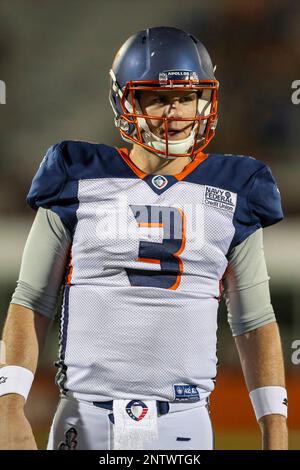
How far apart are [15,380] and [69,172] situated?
31 centimetres

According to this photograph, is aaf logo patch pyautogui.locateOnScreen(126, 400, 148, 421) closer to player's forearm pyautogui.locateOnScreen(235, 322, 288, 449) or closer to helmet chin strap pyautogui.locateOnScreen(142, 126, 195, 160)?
player's forearm pyautogui.locateOnScreen(235, 322, 288, 449)

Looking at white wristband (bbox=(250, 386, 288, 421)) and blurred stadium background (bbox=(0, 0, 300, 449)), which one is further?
blurred stadium background (bbox=(0, 0, 300, 449))

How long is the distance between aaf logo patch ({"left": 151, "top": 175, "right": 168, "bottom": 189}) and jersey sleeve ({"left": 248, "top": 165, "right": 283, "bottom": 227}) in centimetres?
13

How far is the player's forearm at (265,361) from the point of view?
1.35 meters

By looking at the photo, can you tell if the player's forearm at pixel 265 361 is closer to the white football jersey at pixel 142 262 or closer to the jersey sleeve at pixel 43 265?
the white football jersey at pixel 142 262

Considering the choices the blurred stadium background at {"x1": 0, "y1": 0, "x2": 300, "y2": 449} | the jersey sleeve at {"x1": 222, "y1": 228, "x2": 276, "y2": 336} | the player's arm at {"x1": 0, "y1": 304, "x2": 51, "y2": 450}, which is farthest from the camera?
the blurred stadium background at {"x1": 0, "y1": 0, "x2": 300, "y2": 449}

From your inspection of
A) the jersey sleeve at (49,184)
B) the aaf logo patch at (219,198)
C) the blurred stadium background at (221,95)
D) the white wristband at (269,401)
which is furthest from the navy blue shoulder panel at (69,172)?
the blurred stadium background at (221,95)

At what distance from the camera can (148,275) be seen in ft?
4.31

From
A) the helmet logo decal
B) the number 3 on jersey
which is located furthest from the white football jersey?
the helmet logo decal

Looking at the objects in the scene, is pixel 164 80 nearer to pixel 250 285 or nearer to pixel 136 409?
pixel 250 285

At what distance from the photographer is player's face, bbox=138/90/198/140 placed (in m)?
1.36

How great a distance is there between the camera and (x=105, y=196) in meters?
1.35

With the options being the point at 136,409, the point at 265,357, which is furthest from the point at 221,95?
the point at 136,409

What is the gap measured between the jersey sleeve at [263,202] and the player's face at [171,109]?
13 cm
